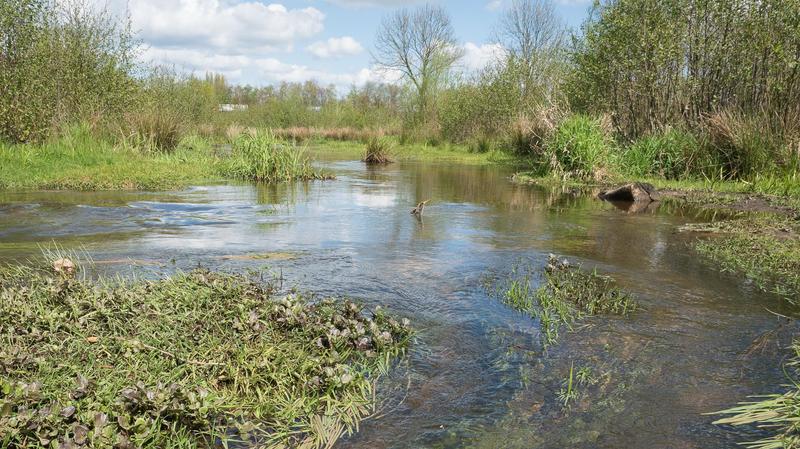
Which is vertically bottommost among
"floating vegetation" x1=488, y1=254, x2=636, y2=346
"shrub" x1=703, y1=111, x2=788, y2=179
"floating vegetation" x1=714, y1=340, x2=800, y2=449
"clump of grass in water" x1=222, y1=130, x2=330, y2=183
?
"floating vegetation" x1=714, y1=340, x2=800, y2=449

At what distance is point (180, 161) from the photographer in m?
16.0

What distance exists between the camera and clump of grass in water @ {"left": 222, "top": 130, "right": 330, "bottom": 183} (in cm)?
1464

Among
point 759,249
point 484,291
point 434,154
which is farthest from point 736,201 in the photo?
point 434,154

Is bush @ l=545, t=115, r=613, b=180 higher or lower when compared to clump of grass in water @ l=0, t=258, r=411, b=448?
higher

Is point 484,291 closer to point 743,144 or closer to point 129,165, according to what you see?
point 743,144

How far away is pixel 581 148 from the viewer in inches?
602

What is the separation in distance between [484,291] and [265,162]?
414 inches

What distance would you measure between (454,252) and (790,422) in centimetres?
396

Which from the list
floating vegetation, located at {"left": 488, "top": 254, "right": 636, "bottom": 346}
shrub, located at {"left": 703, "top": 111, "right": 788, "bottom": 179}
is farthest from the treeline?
floating vegetation, located at {"left": 488, "top": 254, "right": 636, "bottom": 346}

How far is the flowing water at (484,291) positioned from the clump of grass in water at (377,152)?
10657 millimetres

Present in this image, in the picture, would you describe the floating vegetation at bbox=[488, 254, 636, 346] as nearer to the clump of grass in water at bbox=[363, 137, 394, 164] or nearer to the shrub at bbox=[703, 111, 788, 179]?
the shrub at bbox=[703, 111, 788, 179]

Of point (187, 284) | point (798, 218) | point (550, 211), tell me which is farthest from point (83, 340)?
point (798, 218)

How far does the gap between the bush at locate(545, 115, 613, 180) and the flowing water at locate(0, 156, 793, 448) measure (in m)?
4.27

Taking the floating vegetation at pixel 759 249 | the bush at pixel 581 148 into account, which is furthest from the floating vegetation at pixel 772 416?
the bush at pixel 581 148
